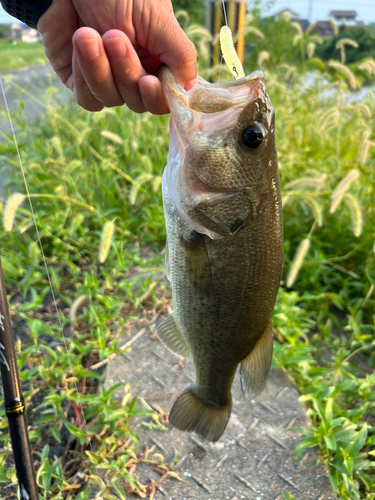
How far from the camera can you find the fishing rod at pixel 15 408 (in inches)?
49.2

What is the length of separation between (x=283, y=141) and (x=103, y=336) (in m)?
2.67

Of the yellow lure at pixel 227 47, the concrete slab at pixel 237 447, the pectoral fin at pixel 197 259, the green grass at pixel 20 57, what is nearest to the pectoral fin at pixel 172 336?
the pectoral fin at pixel 197 259

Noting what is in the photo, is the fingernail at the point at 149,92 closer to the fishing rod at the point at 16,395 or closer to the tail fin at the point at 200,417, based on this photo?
the fishing rod at the point at 16,395

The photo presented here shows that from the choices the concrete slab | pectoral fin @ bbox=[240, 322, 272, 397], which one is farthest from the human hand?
the concrete slab

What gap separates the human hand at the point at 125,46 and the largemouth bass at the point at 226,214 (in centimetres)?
8

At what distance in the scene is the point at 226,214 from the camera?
1.19 metres

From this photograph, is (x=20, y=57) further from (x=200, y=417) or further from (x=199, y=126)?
(x=200, y=417)

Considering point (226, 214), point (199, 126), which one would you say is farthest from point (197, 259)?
point (199, 126)

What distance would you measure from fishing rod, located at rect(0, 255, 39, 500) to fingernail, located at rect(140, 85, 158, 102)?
785 millimetres

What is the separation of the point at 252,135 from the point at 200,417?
1074mm

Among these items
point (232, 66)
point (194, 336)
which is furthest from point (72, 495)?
point (232, 66)

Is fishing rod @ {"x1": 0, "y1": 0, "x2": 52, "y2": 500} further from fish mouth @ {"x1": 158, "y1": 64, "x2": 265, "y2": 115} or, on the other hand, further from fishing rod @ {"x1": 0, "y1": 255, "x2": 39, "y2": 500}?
fish mouth @ {"x1": 158, "y1": 64, "x2": 265, "y2": 115}

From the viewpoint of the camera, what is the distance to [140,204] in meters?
3.55

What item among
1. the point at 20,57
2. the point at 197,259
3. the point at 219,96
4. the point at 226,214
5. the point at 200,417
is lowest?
the point at 200,417
